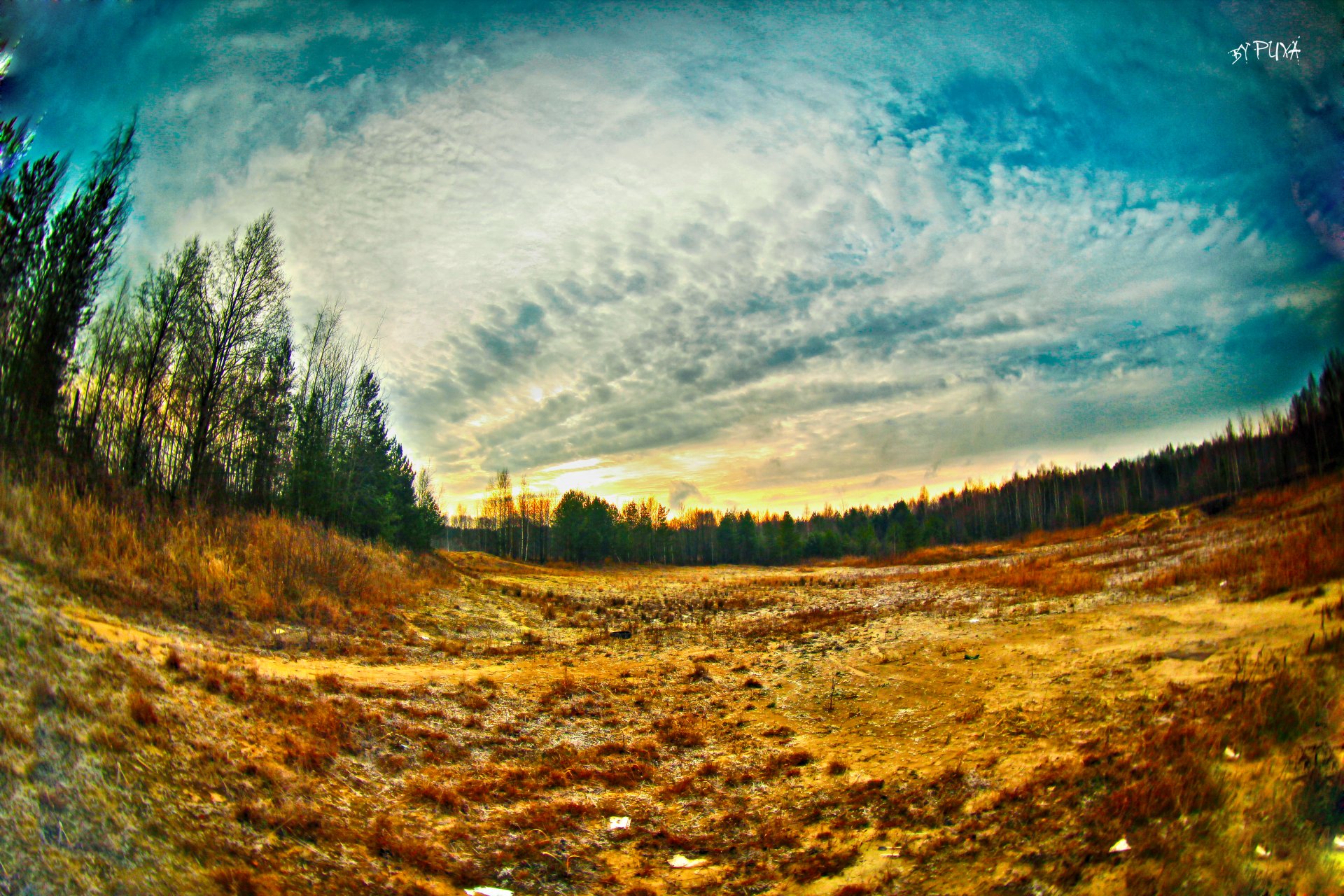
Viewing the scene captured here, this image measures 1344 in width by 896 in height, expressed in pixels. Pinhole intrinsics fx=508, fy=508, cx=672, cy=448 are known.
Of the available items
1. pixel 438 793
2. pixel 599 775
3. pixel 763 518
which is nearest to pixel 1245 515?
pixel 599 775

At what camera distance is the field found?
334 centimetres

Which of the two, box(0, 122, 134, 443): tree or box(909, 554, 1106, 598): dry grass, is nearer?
box(0, 122, 134, 443): tree

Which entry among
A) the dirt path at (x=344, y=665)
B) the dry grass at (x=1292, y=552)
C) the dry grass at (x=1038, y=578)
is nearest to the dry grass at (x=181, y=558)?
the dirt path at (x=344, y=665)

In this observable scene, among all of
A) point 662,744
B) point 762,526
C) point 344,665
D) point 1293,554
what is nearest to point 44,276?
point 344,665

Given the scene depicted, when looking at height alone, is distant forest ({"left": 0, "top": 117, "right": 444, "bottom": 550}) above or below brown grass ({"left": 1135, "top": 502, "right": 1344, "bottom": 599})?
above

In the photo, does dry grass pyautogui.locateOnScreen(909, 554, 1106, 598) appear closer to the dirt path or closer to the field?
the field

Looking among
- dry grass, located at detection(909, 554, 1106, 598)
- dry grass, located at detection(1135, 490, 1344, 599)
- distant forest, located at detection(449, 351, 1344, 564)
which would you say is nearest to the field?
dry grass, located at detection(1135, 490, 1344, 599)

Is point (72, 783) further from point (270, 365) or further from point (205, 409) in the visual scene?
point (270, 365)

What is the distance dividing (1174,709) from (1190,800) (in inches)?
102

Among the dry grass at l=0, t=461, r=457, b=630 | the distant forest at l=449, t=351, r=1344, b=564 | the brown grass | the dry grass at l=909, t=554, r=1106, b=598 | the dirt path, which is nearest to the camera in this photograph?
the brown grass

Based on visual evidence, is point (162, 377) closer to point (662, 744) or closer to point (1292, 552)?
point (662, 744)

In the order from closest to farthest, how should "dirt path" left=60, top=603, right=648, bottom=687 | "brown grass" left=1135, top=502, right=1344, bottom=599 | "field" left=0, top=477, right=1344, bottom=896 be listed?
"field" left=0, top=477, right=1344, bottom=896
"brown grass" left=1135, top=502, right=1344, bottom=599
"dirt path" left=60, top=603, right=648, bottom=687

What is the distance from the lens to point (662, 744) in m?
8.33

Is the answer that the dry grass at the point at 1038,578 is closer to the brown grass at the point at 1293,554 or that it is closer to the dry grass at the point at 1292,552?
the brown grass at the point at 1293,554
